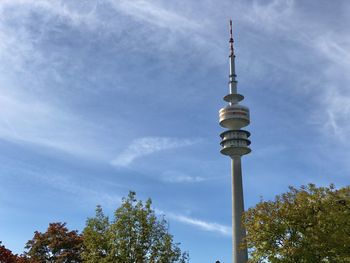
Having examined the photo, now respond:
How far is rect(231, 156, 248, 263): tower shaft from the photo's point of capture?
11200cm

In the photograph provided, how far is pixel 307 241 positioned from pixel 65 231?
117 feet

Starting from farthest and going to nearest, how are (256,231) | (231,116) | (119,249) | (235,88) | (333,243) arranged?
(235,88) < (231,116) < (119,249) < (256,231) < (333,243)

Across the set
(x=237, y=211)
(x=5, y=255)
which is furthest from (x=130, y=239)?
(x=237, y=211)

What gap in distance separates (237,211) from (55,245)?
65000 millimetres

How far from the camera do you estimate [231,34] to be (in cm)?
13112

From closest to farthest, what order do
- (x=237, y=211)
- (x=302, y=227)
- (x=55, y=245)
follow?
(x=302, y=227), (x=55, y=245), (x=237, y=211)

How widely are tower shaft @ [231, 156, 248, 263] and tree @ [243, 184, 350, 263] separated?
2983 inches

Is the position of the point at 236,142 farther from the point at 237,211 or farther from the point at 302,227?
the point at 302,227

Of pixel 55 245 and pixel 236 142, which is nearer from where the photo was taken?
pixel 55 245

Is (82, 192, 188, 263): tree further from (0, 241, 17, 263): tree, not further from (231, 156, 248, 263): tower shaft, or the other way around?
(231, 156, 248, 263): tower shaft

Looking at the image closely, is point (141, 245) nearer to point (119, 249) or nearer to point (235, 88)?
point (119, 249)

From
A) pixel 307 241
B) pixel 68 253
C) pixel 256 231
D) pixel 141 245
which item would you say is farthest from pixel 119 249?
pixel 68 253

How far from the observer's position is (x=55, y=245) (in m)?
59.3

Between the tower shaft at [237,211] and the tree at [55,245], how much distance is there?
57935mm
